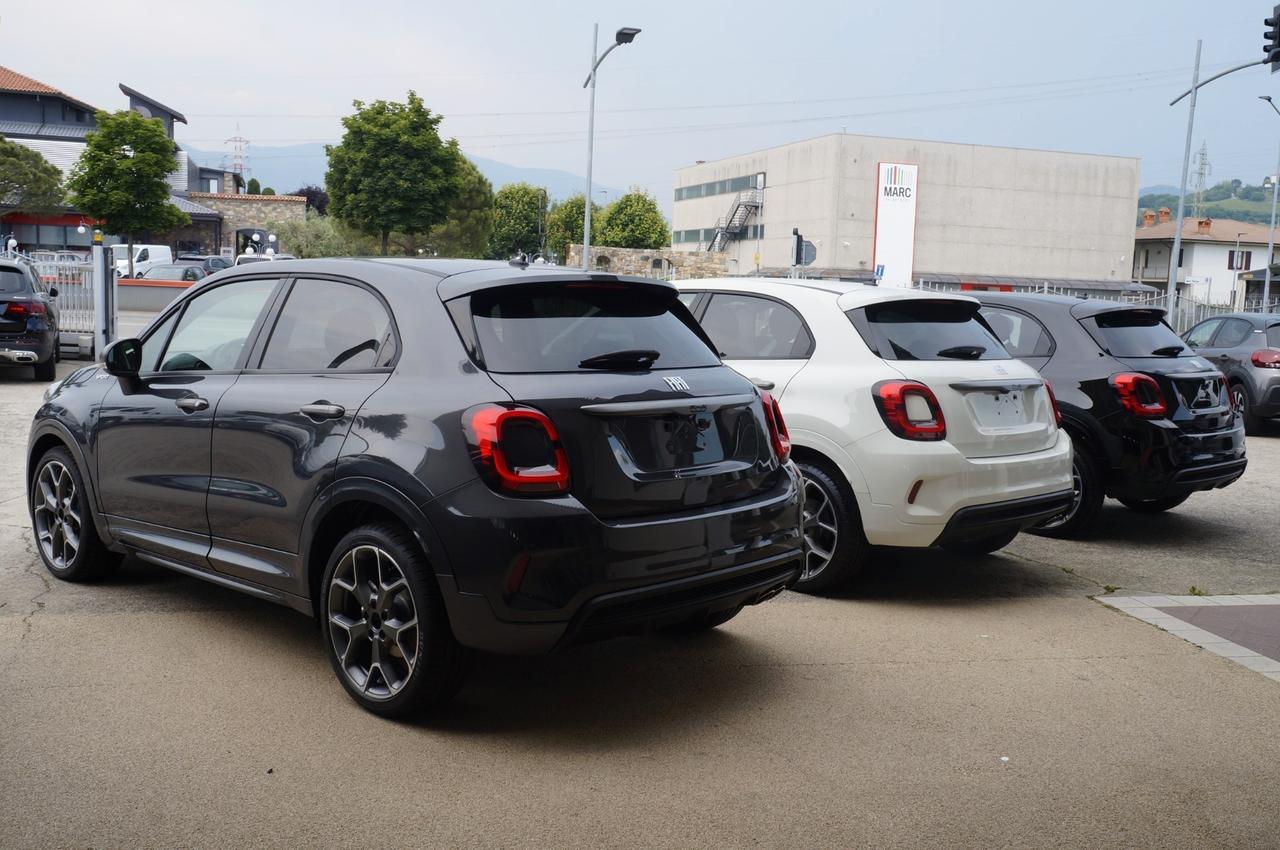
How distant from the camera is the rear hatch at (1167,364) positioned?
7.67 meters

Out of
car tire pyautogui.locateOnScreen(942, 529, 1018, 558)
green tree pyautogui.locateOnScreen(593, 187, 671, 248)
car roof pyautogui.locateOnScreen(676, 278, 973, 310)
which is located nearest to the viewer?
car roof pyautogui.locateOnScreen(676, 278, 973, 310)

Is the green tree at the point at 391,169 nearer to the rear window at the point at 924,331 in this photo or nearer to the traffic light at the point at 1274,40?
the traffic light at the point at 1274,40

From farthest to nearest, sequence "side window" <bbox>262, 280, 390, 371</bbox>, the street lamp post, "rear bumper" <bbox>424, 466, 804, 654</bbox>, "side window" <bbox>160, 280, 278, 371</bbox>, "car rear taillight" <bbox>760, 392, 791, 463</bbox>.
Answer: the street lamp post
"side window" <bbox>160, 280, 278, 371</bbox>
"car rear taillight" <bbox>760, 392, 791, 463</bbox>
"side window" <bbox>262, 280, 390, 371</bbox>
"rear bumper" <bbox>424, 466, 804, 654</bbox>

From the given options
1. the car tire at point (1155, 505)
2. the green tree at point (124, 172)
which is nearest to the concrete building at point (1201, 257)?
the green tree at point (124, 172)

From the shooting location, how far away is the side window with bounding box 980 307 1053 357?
820 centimetres

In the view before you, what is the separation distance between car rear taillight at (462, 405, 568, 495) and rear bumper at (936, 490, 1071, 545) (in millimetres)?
2735

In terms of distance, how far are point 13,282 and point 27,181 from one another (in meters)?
42.1

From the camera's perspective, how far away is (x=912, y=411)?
597 centimetres

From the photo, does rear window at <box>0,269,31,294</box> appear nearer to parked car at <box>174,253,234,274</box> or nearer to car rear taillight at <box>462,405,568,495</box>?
car rear taillight at <box>462,405,568,495</box>

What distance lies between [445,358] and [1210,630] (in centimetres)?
411

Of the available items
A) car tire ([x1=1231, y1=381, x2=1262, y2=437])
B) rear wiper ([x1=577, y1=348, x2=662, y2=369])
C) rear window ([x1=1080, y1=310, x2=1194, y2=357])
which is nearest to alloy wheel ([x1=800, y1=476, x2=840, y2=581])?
rear wiper ([x1=577, y1=348, x2=662, y2=369])

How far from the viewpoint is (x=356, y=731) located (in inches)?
165

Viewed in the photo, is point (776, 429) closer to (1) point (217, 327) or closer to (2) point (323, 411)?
(2) point (323, 411)

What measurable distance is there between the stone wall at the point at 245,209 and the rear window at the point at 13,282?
2332 inches
